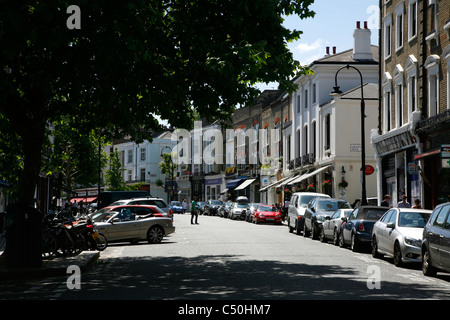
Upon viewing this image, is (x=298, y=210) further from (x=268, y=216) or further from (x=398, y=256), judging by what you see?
(x=398, y=256)

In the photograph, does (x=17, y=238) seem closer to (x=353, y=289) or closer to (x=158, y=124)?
(x=158, y=124)

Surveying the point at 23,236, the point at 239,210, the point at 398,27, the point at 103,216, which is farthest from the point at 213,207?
the point at 23,236

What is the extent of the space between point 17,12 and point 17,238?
482cm

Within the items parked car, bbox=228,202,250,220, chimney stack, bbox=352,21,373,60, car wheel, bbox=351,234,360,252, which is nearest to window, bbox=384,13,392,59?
chimney stack, bbox=352,21,373,60

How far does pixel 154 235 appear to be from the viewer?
26797 mm

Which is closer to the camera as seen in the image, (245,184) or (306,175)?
(306,175)

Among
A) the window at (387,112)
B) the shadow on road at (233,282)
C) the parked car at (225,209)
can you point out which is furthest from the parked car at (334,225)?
the parked car at (225,209)

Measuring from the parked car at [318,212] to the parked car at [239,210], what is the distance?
2532cm

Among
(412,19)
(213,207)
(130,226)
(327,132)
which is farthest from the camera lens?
(213,207)

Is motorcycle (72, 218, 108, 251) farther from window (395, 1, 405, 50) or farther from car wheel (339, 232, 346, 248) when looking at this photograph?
window (395, 1, 405, 50)

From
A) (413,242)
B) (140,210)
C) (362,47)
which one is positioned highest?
(362,47)

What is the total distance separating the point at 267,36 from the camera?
1555 centimetres

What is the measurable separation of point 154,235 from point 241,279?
13555 millimetres
